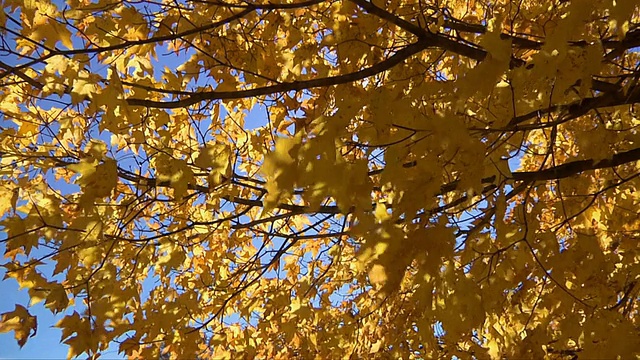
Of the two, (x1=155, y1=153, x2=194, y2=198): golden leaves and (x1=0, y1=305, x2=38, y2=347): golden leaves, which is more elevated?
(x1=155, y1=153, x2=194, y2=198): golden leaves

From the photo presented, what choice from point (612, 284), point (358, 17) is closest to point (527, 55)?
point (358, 17)

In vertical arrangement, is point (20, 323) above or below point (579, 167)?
below

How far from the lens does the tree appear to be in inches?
56.2

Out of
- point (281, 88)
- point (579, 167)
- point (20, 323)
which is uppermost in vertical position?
point (281, 88)

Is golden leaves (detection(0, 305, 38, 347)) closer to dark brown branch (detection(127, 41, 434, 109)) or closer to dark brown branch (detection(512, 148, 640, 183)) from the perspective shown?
dark brown branch (detection(127, 41, 434, 109))

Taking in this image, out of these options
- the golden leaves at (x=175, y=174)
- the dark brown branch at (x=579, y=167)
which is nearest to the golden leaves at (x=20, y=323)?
the golden leaves at (x=175, y=174)

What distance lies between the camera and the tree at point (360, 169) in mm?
1427

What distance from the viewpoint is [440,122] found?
1341 mm

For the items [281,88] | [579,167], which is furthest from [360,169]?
[579,167]

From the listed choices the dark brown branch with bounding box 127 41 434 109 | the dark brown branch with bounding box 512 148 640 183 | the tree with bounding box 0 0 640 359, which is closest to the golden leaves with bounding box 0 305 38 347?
the tree with bounding box 0 0 640 359

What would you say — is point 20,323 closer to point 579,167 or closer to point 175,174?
point 175,174

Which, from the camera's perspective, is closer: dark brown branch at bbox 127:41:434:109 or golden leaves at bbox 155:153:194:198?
dark brown branch at bbox 127:41:434:109

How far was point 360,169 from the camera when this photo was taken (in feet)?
4.60

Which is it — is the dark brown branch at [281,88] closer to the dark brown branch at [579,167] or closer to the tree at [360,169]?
the tree at [360,169]
